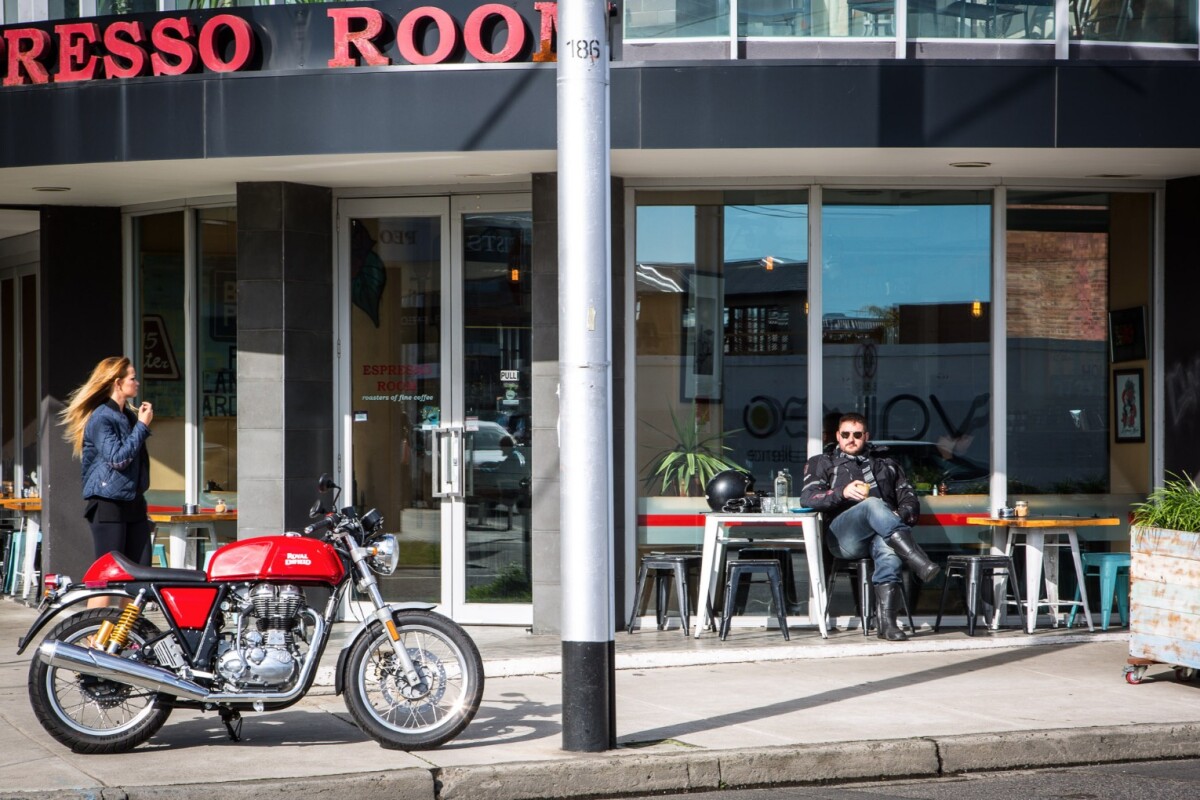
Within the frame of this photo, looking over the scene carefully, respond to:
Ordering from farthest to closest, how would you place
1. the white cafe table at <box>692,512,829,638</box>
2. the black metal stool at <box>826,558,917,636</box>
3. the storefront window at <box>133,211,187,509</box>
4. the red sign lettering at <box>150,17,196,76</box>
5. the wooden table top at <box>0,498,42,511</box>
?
the wooden table top at <box>0,498,42,511</box> → the storefront window at <box>133,211,187,509</box> → the black metal stool at <box>826,558,917,636</box> → the white cafe table at <box>692,512,829,638</box> → the red sign lettering at <box>150,17,196,76</box>

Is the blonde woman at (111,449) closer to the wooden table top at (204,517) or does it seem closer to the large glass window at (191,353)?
the wooden table top at (204,517)

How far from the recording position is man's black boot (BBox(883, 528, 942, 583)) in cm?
918

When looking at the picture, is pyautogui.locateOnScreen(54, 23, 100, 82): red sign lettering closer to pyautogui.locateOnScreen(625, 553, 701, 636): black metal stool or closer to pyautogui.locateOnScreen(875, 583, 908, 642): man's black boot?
pyautogui.locateOnScreen(625, 553, 701, 636): black metal stool

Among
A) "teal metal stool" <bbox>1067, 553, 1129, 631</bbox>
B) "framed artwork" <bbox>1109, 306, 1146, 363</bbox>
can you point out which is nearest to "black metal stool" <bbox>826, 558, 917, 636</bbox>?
"teal metal stool" <bbox>1067, 553, 1129, 631</bbox>

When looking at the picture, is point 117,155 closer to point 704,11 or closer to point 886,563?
point 704,11

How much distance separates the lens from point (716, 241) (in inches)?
404

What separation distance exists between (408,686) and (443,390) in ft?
13.9

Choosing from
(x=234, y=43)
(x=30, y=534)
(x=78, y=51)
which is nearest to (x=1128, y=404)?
(x=234, y=43)

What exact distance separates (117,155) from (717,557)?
485cm

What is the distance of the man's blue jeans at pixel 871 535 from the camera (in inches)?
373

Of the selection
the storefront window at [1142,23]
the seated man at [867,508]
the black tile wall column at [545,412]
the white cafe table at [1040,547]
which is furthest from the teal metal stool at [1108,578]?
the storefront window at [1142,23]

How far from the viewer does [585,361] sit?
6.29 meters

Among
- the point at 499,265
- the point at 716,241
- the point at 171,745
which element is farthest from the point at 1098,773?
the point at 499,265

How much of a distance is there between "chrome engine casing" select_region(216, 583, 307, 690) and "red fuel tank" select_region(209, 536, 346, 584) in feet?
0.29
